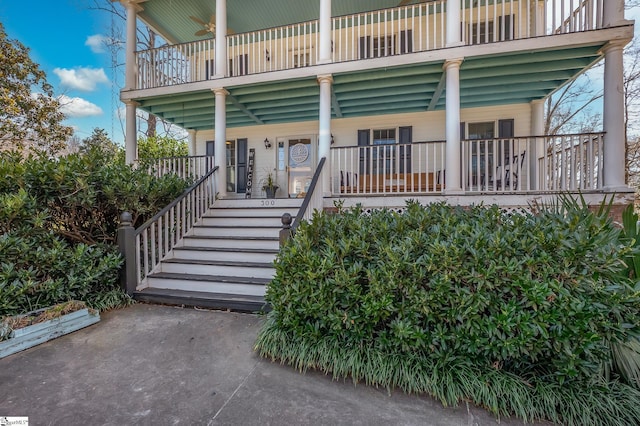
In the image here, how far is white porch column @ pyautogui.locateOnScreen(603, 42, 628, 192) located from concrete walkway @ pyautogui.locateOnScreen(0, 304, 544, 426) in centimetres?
496

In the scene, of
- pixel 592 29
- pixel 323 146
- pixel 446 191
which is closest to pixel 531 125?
pixel 592 29

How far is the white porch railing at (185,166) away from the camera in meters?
6.68

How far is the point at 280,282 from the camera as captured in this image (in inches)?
109

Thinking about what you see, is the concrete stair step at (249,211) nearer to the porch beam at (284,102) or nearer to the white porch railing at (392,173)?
the white porch railing at (392,173)

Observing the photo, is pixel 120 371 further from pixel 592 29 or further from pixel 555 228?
pixel 592 29

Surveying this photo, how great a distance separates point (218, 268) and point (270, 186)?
437 cm

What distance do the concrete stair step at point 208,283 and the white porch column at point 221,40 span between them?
14.9 ft

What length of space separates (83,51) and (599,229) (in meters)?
19.9

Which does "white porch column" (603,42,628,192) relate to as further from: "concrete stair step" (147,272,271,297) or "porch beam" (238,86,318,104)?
"concrete stair step" (147,272,271,297)

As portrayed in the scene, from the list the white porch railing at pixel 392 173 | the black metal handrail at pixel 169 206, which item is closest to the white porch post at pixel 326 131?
the white porch railing at pixel 392 173

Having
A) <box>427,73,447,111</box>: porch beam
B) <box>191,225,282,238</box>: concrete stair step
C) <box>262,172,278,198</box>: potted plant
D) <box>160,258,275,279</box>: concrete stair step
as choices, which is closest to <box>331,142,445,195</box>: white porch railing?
<box>427,73,447,111</box>: porch beam

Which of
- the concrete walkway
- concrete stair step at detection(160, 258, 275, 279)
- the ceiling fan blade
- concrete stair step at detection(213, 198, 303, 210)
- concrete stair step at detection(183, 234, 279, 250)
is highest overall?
the ceiling fan blade

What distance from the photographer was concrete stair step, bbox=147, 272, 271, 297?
4.00 metres

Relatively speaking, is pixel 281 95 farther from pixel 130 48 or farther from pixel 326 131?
pixel 130 48
